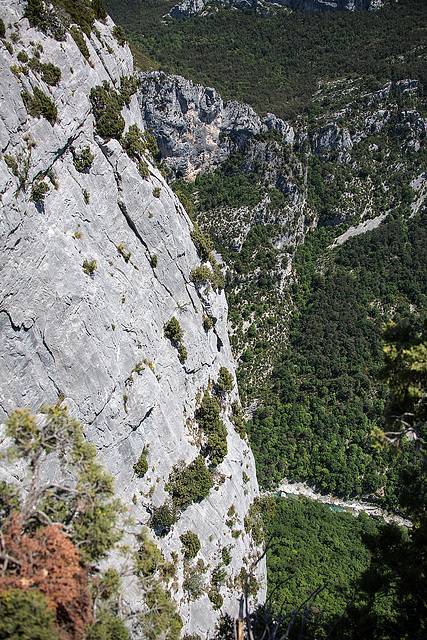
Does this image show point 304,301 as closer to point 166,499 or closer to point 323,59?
point 166,499

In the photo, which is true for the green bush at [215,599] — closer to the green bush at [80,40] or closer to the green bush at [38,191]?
the green bush at [38,191]

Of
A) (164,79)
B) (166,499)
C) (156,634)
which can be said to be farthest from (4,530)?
(164,79)

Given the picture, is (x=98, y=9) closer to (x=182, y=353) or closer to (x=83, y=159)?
(x=83, y=159)

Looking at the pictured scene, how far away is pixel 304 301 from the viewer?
79500 millimetres

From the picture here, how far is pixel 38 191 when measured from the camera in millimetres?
20359

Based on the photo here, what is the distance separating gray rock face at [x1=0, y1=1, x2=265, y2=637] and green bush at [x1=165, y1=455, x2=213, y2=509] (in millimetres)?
882

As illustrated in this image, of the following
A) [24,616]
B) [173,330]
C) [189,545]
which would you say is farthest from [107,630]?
[173,330]

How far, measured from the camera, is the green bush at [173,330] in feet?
104

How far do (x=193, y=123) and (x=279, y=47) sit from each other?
59636 millimetres

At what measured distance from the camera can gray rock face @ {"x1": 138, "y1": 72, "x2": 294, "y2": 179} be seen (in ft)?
241

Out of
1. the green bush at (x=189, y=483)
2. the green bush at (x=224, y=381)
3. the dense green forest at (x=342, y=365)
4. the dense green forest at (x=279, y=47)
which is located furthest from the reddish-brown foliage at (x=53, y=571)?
the dense green forest at (x=279, y=47)

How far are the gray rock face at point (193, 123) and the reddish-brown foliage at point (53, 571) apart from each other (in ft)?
257

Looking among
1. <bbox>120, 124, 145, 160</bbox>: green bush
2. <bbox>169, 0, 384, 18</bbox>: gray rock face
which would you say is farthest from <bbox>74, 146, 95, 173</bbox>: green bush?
<bbox>169, 0, 384, 18</bbox>: gray rock face

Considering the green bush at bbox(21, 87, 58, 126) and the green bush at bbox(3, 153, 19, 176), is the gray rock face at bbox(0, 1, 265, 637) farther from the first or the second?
the green bush at bbox(21, 87, 58, 126)
